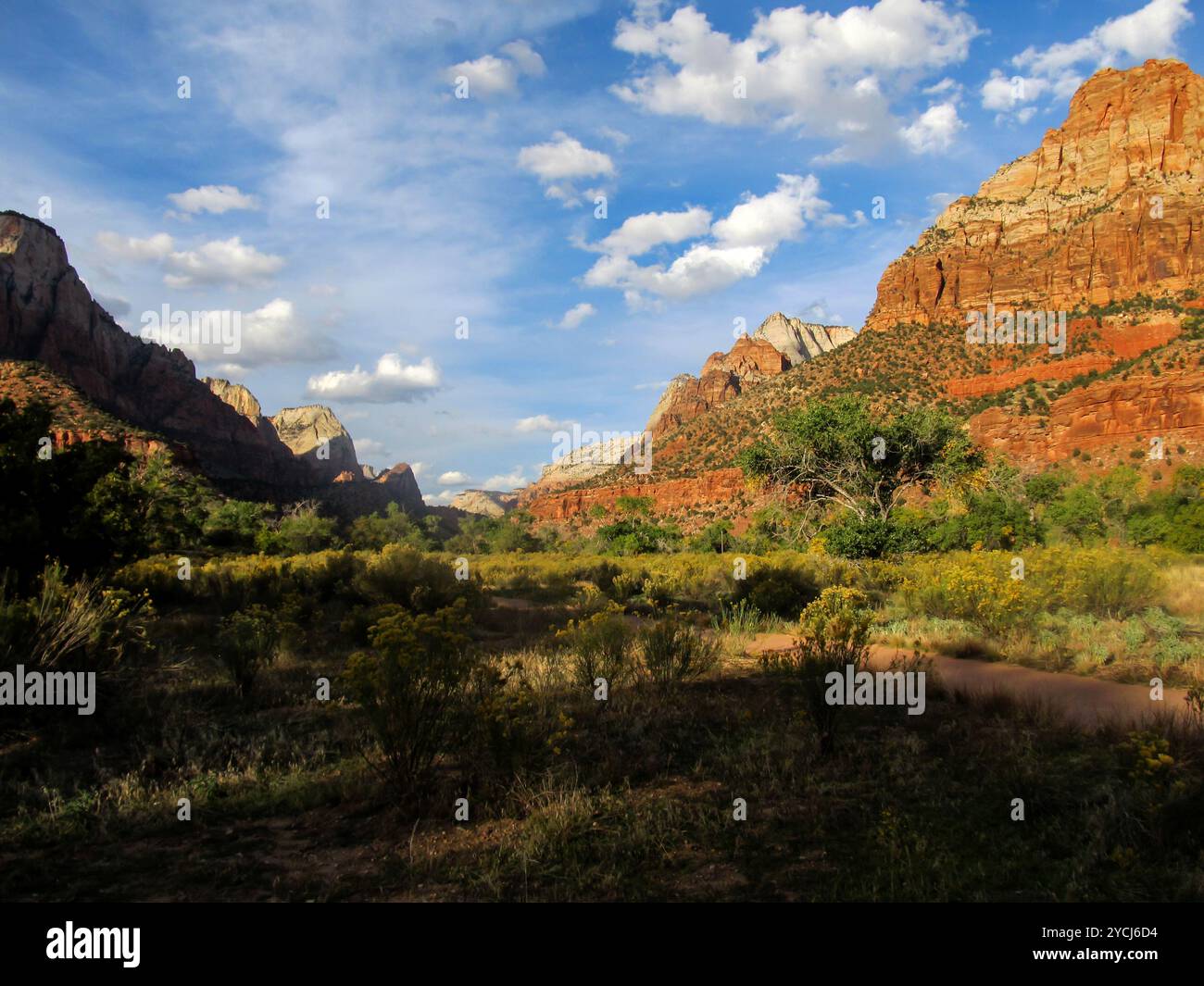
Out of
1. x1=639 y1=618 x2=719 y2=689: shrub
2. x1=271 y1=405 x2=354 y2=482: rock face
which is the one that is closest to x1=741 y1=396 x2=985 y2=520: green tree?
x1=639 y1=618 x2=719 y2=689: shrub

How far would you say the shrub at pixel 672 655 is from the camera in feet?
26.5

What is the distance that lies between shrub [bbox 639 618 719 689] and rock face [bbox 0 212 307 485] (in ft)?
226

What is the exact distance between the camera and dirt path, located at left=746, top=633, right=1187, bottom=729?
21.1 ft

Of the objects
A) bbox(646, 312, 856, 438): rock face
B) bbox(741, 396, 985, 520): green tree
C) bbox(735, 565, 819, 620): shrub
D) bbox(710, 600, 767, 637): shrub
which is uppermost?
bbox(646, 312, 856, 438): rock face

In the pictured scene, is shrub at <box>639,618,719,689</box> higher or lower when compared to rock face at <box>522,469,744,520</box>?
lower

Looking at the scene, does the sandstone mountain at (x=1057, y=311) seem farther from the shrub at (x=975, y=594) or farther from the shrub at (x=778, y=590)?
the shrub at (x=975, y=594)

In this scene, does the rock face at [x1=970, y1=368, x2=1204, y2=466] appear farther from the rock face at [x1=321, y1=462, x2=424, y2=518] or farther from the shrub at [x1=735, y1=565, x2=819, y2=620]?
the rock face at [x1=321, y1=462, x2=424, y2=518]

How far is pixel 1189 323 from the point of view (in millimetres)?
62500

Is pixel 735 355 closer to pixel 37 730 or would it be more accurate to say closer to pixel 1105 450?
pixel 1105 450

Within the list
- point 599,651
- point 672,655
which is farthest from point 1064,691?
point 599,651

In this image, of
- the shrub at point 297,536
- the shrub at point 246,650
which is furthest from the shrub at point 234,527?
the shrub at point 246,650

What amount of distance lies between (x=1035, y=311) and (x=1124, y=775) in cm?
8995

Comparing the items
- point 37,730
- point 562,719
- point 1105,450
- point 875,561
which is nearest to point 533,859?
point 562,719

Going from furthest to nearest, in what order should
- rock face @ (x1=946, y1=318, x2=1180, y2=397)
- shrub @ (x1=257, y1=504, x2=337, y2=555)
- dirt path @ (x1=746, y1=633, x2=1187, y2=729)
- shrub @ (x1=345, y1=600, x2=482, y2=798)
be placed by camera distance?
1. rock face @ (x1=946, y1=318, x2=1180, y2=397)
2. shrub @ (x1=257, y1=504, x2=337, y2=555)
3. dirt path @ (x1=746, y1=633, x2=1187, y2=729)
4. shrub @ (x1=345, y1=600, x2=482, y2=798)
